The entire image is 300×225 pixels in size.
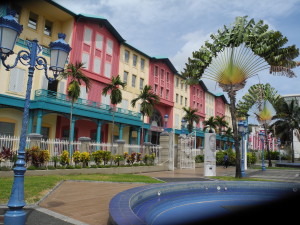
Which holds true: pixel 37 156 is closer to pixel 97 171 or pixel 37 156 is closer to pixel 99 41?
pixel 97 171

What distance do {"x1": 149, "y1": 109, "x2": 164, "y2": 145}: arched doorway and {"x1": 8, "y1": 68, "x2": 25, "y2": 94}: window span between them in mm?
19642

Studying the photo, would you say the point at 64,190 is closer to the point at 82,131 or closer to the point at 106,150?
the point at 106,150

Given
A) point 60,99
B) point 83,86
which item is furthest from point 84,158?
point 83,86

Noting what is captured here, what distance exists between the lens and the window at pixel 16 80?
20906mm

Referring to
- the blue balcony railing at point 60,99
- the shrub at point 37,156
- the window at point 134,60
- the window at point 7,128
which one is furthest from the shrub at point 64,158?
the window at point 134,60

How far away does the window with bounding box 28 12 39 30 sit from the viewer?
24105 millimetres

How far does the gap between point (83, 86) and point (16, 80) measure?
7.63m

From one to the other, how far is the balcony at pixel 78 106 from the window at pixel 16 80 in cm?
138

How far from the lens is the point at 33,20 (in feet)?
80.5

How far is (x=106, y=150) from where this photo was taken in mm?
16438

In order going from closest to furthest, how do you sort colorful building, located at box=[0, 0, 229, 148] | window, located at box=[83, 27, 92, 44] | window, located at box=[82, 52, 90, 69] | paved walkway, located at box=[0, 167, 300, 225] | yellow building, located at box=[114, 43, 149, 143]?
paved walkway, located at box=[0, 167, 300, 225], colorful building, located at box=[0, 0, 229, 148], window, located at box=[82, 52, 90, 69], window, located at box=[83, 27, 92, 44], yellow building, located at box=[114, 43, 149, 143]

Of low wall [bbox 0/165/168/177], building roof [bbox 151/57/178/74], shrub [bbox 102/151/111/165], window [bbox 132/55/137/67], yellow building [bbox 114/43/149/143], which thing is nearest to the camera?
low wall [bbox 0/165/168/177]

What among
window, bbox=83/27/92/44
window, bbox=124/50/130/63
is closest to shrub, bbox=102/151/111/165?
window, bbox=83/27/92/44

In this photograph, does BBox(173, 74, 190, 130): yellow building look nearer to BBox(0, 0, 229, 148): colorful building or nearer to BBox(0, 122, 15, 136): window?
BBox(0, 0, 229, 148): colorful building
